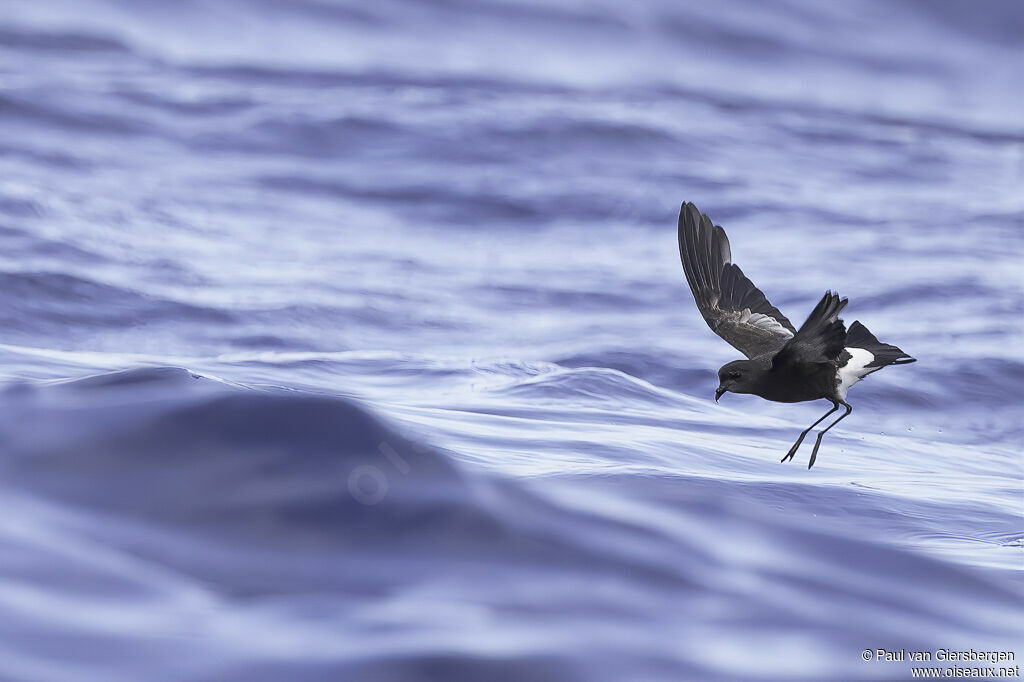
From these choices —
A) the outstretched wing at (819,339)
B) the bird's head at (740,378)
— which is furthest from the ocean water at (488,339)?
the outstretched wing at (819,339)

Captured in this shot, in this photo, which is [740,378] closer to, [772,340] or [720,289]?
[772,340]

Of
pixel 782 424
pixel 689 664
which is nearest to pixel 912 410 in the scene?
pixel 782 424

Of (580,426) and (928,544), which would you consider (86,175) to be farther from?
(928,544)

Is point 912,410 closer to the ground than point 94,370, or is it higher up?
closer to the ground

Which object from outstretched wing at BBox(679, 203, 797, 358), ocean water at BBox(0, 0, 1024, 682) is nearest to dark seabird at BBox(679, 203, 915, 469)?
outstretched wing at BBox(679, 203, 797, 358)

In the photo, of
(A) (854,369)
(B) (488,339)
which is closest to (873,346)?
(A) (854,369)

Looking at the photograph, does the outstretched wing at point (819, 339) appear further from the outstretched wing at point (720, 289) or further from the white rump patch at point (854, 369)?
the outstretched wing at point (720, 289)
